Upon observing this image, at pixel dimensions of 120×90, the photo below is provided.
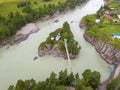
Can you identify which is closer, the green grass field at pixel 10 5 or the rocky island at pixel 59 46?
the rocky island at pixel 59 46

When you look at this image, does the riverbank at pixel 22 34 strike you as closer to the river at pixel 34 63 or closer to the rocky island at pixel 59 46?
the river at pixel 34 63

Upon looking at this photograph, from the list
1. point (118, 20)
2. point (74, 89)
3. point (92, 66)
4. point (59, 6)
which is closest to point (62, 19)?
point (59, 6)

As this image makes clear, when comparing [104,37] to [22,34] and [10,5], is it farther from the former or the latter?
[10,5]

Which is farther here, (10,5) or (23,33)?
(10,5)

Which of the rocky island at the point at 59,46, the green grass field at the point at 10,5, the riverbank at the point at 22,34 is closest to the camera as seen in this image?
the rocky island at the point at 59,46

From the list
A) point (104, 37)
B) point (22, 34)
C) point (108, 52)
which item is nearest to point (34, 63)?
point (108, 52)

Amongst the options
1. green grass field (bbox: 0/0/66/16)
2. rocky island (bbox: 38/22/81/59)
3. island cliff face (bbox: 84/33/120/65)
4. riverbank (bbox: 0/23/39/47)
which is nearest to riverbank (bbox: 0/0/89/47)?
riverbank (bbox: 0/23/39/47)

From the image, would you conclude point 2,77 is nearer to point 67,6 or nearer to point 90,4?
point 67,6

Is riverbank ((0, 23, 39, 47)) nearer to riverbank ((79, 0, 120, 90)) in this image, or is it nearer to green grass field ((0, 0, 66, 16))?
green grass field ((0, 0, 66, 16))

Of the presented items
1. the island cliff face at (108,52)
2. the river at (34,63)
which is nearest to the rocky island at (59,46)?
the river at (34,63)
